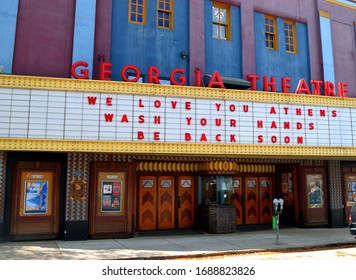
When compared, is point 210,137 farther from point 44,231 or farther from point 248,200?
point 44,231

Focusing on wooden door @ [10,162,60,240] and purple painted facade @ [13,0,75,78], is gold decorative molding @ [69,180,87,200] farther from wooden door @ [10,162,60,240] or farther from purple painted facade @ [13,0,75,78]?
purple painted facade @ [13,0,75,78]

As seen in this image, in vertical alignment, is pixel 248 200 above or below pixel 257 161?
below

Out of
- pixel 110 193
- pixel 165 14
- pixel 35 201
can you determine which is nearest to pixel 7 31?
pixel 35 201

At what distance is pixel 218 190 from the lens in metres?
15.8

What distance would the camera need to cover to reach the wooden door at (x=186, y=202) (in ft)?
54.6

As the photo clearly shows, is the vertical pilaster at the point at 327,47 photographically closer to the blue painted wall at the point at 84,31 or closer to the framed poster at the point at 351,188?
the framed poster at the point at 351,188

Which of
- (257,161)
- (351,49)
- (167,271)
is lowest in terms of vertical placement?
(167,271)

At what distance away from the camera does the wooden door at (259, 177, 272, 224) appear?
18266 mm

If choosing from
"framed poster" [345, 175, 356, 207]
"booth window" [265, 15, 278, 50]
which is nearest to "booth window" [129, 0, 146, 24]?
"booth window" [265, 15, 278, 50]

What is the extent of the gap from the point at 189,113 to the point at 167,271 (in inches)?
257

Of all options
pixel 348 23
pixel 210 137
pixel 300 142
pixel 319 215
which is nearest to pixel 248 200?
pixel 319 215

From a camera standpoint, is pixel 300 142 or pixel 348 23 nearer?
pixel 300 142

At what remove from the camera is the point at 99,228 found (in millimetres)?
13992

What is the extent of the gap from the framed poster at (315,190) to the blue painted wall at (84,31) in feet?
38.0
